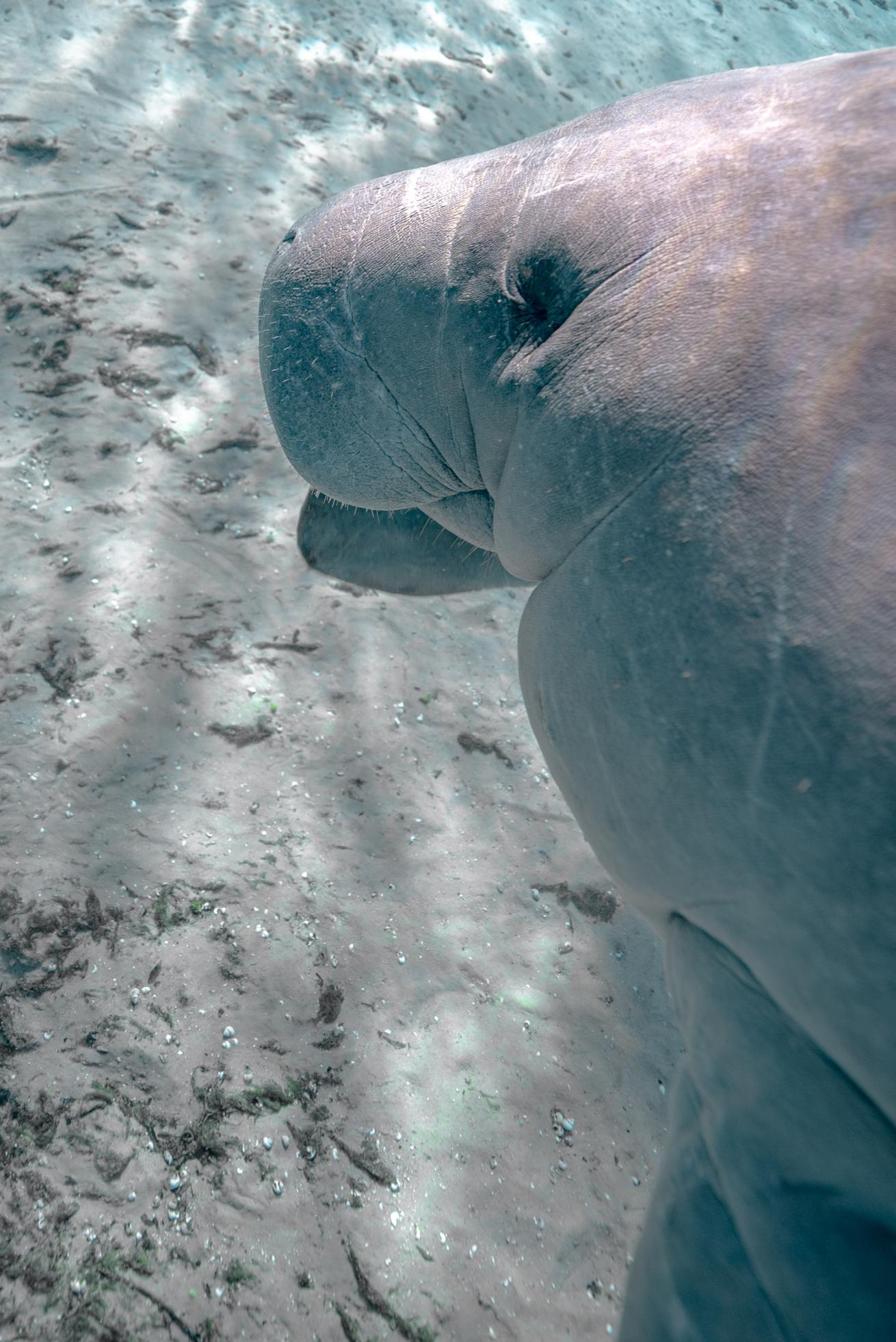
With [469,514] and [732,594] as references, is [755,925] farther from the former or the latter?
[469,514]

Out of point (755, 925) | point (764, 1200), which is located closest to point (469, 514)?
point (755, 925)

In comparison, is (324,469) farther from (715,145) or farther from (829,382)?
(829,382)

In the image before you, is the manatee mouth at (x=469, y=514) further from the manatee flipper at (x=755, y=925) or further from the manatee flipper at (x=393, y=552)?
the manatee flipper at (x=755, y=925)

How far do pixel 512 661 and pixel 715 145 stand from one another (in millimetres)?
2351

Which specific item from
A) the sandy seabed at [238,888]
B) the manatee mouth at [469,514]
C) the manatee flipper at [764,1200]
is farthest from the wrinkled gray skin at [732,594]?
the sandy seabed at [238,888]

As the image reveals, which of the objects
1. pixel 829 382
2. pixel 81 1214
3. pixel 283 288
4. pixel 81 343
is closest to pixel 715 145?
pixel 829 382

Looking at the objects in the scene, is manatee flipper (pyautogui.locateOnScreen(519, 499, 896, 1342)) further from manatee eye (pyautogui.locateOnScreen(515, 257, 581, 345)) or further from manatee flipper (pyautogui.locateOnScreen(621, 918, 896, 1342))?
manatee eye (pyautogui.locateOnScreen(515, 257, 581, 345))

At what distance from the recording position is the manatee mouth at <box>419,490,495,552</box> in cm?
217

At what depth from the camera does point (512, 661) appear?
12.0 feet

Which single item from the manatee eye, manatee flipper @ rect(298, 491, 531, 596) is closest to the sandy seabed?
manatee flipper @ rect(298, 491, 531, 596)

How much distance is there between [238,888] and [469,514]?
1.37 meters

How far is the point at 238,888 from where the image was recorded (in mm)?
2617

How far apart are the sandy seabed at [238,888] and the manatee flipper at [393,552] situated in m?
0.58

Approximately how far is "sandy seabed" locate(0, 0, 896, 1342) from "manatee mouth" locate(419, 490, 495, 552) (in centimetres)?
110
